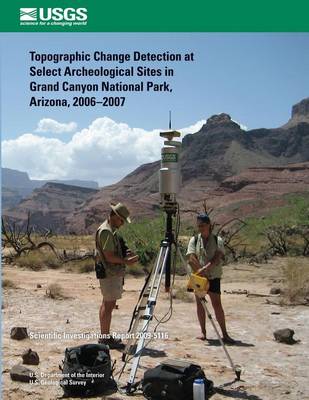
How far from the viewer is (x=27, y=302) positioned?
28.8 feet

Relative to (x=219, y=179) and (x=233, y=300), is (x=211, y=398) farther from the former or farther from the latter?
(x=219, y=179)

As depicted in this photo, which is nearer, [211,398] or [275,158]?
[211,398]

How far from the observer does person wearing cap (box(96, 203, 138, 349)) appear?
556 cm

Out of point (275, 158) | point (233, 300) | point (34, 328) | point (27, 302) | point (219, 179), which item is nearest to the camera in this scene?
point (34, 328)

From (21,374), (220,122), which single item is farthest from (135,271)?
(220,122)

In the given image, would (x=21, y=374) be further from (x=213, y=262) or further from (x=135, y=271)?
(x=135, y=271)

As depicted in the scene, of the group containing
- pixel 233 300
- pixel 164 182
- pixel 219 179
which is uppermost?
pixel 219 179

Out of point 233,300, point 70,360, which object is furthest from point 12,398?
point 233,300

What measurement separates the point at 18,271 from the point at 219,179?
9187 centimetres

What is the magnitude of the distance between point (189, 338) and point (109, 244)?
1.68 m

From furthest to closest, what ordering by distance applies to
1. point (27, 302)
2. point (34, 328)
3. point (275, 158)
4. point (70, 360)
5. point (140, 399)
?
point (275, 158) < point (27, 302) < point (34, 328) < point (70, 360) < point (140, 399)

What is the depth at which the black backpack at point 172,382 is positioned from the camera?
4137 millimetres

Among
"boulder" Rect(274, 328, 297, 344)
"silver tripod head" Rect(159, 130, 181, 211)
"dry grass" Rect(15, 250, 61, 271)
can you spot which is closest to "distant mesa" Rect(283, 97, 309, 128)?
"dry grass" Rect(15, 250, 61, 271)

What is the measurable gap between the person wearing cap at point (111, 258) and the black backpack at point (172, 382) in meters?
1.46
